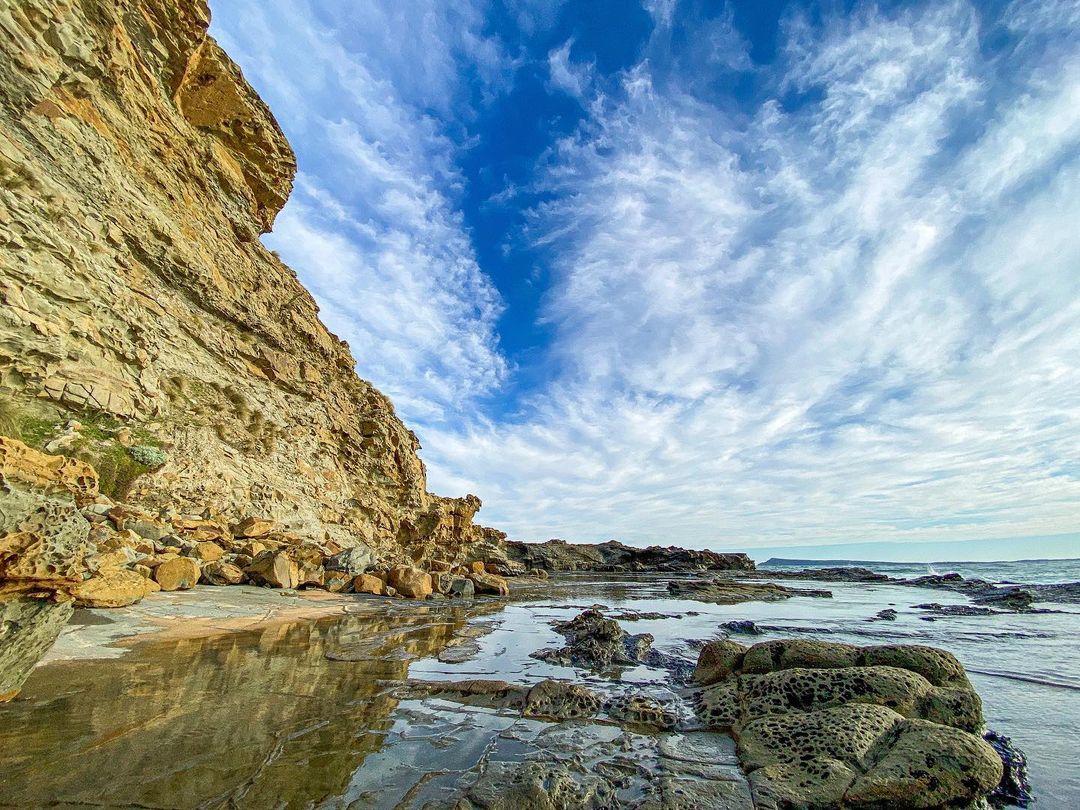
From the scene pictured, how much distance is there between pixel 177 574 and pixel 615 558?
184 feet

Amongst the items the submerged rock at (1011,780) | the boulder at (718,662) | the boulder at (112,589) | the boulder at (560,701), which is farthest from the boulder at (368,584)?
the submerged rock at (1011,780)

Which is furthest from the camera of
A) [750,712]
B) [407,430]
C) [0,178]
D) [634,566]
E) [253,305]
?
[634,566]

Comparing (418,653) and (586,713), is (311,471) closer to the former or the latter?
(418,653)

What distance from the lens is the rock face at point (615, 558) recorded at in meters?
54.5

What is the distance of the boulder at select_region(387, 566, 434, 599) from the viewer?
51.9 ft

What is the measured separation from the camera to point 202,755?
3375 millimetres

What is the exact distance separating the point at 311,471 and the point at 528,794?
20.5m

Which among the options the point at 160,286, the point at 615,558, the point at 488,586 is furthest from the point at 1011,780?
the point at 615,558

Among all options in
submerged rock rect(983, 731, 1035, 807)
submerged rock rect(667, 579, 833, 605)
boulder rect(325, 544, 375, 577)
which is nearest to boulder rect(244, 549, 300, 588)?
boulder rect(325, 544, 375, 577)

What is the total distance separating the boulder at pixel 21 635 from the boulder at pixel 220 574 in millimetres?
7787

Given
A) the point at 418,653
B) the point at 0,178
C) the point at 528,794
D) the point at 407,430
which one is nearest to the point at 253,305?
the point at 0,178

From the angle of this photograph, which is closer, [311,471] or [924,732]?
[924,732]

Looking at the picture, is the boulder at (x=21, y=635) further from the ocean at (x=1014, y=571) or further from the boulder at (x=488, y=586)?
the ocean at (x=1014, y=571)

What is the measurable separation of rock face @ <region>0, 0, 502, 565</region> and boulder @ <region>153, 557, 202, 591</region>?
4.59 m
